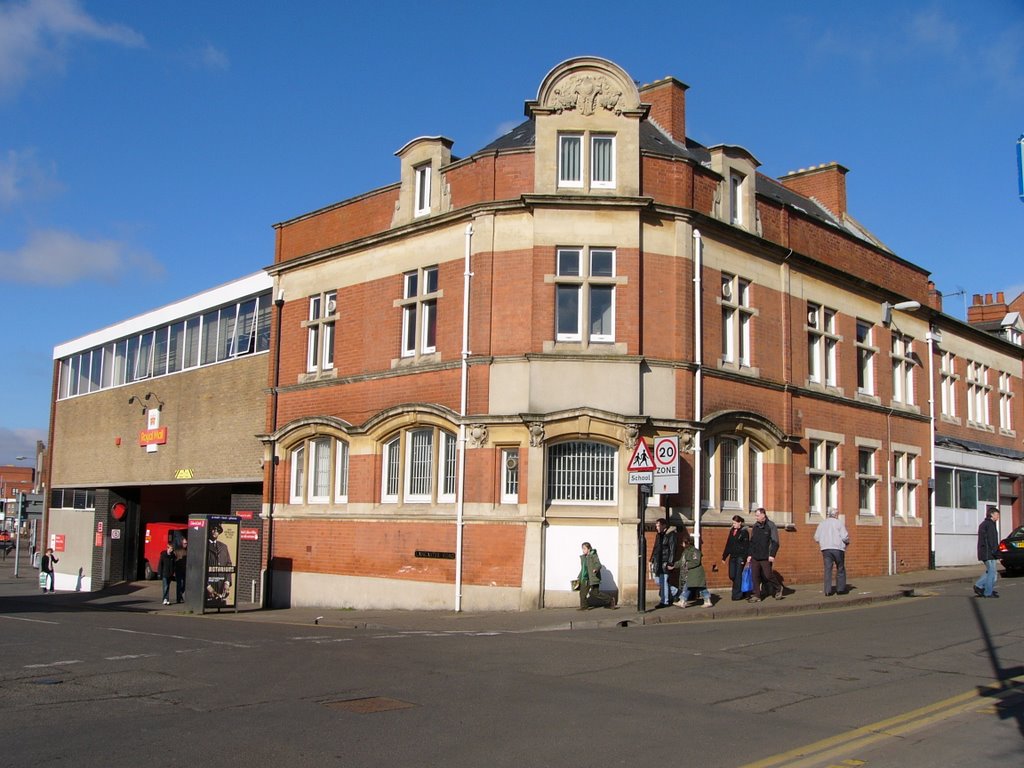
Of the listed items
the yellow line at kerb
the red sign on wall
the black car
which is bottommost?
the yellow line at kerb

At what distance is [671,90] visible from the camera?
2641cm

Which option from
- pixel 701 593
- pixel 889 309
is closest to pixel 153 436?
pixel 701 593

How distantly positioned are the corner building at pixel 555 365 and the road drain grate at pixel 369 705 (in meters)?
9.67

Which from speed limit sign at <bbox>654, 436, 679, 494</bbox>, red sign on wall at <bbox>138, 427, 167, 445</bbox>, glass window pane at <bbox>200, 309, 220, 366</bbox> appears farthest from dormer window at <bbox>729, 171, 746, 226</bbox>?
red sign on wall at <bbox>138, 427, 167, 445</bbox>

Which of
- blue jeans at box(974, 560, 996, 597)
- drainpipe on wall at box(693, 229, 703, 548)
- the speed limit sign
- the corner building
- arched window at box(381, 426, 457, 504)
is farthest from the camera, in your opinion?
arched window at box(381, 426, 457, 504)

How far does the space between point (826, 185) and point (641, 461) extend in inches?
756

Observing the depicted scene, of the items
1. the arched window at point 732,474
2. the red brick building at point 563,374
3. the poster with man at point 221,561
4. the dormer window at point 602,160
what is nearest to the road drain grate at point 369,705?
the red brick building at point 563,374

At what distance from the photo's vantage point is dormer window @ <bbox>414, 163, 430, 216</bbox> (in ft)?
78.5

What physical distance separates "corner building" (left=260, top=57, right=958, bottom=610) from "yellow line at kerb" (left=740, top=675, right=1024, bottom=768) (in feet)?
30.0

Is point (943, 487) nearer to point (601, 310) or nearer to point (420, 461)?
point (601, 310)

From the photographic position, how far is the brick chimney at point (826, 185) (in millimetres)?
33250

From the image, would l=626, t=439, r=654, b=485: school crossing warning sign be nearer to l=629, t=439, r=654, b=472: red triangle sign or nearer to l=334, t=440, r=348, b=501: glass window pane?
l=629, t=439, r=654, b=472: red triangle sign

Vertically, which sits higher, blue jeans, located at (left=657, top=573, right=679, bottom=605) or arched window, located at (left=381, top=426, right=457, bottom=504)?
arched window, located at (left=381, top=426, right=457, bottom=504)

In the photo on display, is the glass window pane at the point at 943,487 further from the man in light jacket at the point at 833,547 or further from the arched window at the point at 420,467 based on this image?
the arched window at the point at 420,467
